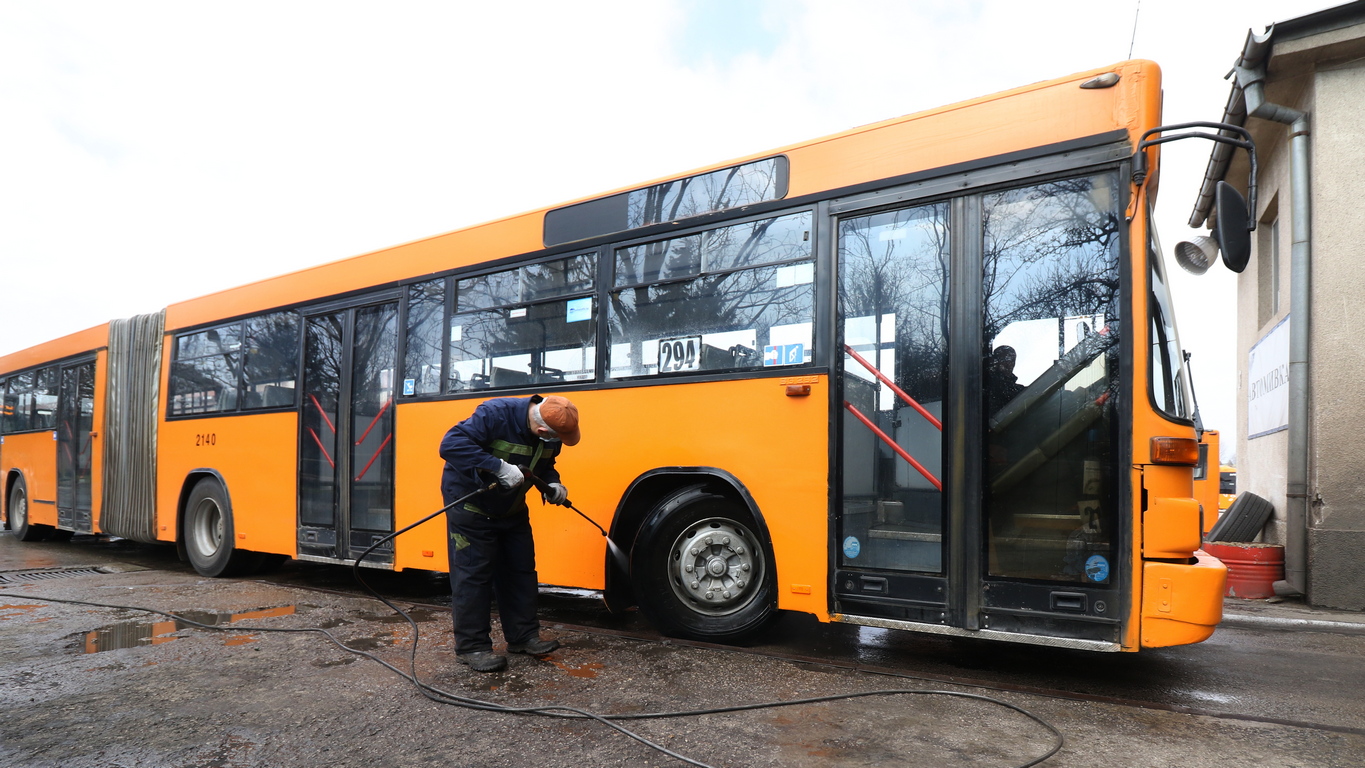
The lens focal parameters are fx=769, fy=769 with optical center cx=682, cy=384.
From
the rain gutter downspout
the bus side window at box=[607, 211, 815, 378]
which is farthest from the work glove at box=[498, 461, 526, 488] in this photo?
the rain gutter downspout

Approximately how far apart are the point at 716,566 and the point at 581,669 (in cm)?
101

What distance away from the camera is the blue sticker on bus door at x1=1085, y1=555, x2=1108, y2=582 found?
3.69 metres

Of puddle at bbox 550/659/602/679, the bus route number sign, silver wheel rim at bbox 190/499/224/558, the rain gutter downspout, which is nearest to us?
puddle at bbox 550/659/602/679

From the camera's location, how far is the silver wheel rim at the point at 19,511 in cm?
1218

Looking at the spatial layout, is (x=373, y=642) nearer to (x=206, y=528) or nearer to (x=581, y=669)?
(x=581, y=669)

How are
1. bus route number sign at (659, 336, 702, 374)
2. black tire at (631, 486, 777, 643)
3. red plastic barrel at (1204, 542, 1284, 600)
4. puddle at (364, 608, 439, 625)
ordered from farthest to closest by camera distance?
red plastic barrel at (1204, 542, 1284, 600) → puddle at (364, 608, 439, 625) → bus route number sign at (659, 336, 702, 374) → black tire at (631, 486, 777, 643)

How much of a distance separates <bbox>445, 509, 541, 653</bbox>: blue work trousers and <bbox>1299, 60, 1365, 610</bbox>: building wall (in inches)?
271

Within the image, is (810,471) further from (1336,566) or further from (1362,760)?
(1336,566)

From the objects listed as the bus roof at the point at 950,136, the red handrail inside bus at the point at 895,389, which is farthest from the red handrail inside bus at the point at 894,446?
the bus roof at the point at 950,136

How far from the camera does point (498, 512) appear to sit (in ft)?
14.9

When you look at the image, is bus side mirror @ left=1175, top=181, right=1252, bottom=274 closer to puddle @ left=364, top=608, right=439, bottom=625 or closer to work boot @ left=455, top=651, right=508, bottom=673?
work boot @ left=455, top=651, right=508, bottom=673

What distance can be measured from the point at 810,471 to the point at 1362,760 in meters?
2.57

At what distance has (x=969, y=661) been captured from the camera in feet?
14.9

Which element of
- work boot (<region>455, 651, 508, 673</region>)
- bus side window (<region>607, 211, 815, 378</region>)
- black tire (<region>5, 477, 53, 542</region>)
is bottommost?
black tire (<region>5, 477, 53, 542</region>)
